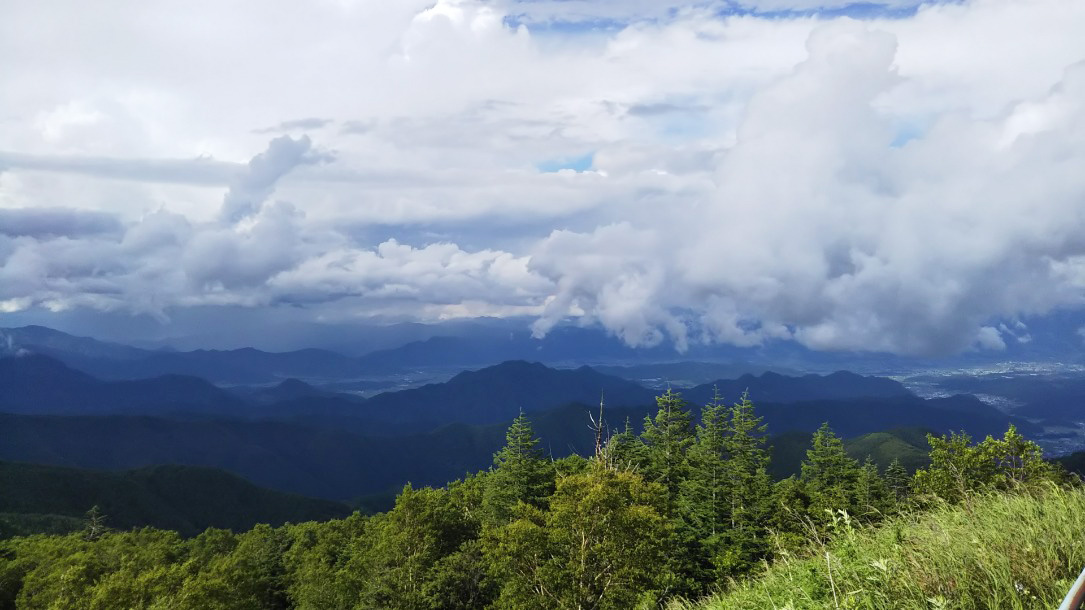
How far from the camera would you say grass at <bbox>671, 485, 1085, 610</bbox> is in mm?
6539

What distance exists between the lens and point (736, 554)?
2064 inches

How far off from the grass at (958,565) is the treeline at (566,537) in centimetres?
78

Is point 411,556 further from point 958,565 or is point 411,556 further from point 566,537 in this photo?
point 958,565

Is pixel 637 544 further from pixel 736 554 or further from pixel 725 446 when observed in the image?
pixel 725 446

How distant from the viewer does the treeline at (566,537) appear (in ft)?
108

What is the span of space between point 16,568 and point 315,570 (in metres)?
28.2

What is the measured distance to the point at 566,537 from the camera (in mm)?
33562

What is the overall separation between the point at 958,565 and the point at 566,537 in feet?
93.4

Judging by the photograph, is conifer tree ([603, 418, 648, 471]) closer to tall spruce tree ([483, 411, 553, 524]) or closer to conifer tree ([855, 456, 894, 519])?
tall spruce tree ([483, 411, 553, 524])

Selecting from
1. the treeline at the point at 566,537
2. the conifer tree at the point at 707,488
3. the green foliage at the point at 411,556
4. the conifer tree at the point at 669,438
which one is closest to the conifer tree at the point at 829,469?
the treeline at the point at 566,537

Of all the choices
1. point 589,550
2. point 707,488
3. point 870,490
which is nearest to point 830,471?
point 870,490

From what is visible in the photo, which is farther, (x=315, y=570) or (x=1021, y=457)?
(x=315, y=570)

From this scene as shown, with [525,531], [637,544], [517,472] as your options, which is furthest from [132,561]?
[637,544]

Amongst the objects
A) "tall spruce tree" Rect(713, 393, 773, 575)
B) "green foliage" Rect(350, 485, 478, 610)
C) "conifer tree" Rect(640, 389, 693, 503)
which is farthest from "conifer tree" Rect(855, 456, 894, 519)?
"green foliage" Rect(350, 485, 478, 610)
